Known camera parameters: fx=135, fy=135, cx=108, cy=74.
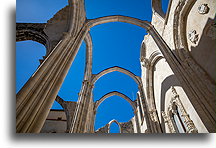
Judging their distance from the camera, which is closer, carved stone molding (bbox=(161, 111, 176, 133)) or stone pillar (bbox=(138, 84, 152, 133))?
carved stone molding (bbox=(161, 111, 176, 133))

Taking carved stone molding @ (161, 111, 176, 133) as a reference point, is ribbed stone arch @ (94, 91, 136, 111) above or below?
above

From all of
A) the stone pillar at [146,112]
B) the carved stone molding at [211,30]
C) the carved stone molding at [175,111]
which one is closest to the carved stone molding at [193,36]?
the carved stone molding at [211,30]

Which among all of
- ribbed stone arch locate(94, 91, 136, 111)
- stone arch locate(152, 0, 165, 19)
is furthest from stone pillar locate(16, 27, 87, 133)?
ribbed stone arch locate(94, 91, 136, 111)

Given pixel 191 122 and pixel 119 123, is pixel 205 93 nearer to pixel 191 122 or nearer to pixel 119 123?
pixel 191 122

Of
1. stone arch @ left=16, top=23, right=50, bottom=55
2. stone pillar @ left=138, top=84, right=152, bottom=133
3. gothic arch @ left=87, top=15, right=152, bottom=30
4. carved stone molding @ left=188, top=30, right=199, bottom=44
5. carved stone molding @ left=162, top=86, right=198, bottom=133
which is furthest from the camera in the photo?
stone arch @ left=16, top=23, right=50, bottom=55

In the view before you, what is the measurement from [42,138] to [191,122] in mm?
4306

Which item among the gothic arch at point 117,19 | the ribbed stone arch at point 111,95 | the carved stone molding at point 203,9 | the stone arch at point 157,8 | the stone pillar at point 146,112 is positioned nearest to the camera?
the carved stone molding at point 203,9

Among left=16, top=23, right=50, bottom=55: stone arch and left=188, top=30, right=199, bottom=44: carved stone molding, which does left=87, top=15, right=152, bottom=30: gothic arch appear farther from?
left=16, top=23, right=50, bottom=55: stone arch

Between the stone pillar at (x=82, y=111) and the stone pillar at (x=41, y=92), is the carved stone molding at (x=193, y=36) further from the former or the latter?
A: the stone pillar at (x=82, y=111)

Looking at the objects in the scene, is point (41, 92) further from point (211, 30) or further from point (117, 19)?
point (117, 19)

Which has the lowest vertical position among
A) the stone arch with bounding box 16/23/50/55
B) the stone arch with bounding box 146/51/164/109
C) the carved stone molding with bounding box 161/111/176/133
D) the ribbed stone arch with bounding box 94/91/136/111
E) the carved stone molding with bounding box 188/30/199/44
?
the carved stone molding with bounding box 161/111/176/133

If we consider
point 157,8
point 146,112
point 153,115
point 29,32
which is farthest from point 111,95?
point 157,8

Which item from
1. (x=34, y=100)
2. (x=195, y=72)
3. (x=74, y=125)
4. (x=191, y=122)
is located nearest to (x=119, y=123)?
(x=74, y=125)

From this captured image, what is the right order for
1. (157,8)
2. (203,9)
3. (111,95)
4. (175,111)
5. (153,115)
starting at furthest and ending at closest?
(111,95) < (153,115) < (157,8) < (175,111) < (203,9)
